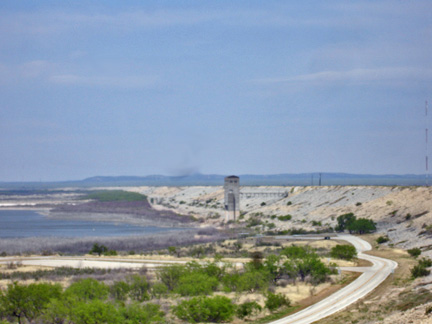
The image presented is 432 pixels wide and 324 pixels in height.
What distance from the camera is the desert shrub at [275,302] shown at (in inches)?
1105

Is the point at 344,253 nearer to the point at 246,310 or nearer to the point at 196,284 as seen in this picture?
the point at 196,284

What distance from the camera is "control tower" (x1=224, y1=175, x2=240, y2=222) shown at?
79412 millimetres

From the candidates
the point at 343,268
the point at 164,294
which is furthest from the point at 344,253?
the point at 164,294

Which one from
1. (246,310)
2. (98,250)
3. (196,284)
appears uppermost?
(196,284)

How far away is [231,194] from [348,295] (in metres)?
58.1

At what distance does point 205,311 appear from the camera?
84.8ft

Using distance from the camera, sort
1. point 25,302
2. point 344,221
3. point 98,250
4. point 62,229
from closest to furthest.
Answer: point 25,302 → point 98,250 → point 344,221 → point 62,229

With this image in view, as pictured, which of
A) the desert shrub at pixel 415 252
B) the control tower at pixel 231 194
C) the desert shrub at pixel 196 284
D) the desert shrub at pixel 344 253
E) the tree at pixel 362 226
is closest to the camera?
the desert shrub at pixel 196 284

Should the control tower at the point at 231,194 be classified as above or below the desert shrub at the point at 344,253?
above

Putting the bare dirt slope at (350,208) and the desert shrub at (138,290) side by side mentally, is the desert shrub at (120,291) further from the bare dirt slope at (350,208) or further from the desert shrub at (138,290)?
the bare dirt slope at (350,208)

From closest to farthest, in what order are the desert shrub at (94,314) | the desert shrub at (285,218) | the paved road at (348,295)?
the desert shrub at (94,314), the paved road at (348,295), the desert shrub at (285,218)

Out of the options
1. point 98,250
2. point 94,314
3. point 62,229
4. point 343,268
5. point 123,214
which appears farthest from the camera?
point 123,214

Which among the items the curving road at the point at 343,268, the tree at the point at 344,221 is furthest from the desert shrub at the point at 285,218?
the curving road at the point at 343,268

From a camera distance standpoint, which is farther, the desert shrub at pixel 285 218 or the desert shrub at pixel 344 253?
the desert shrub at pixel 285 218
